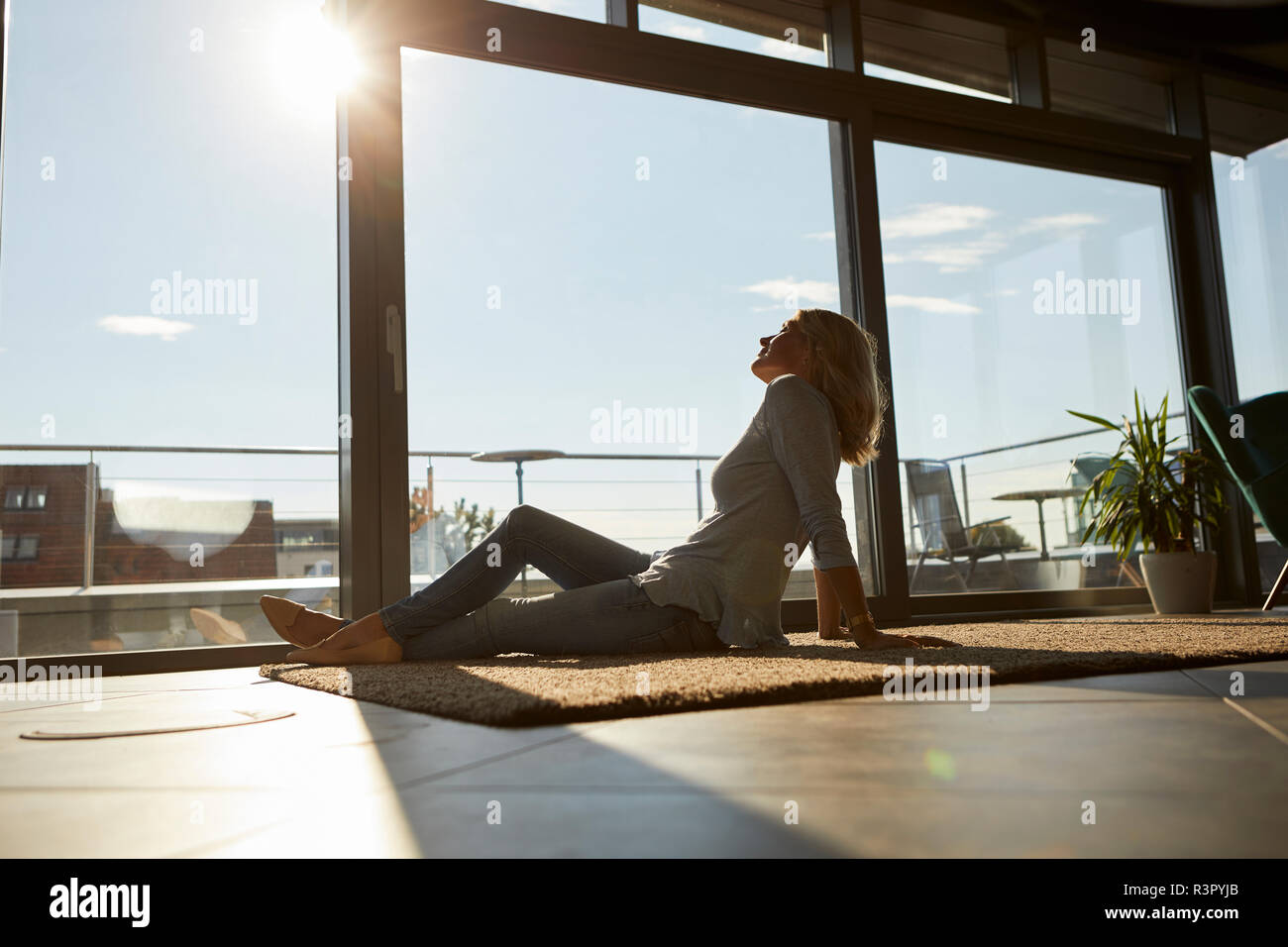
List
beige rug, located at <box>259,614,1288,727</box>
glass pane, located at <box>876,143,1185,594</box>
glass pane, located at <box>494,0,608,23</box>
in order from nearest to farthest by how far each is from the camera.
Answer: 1. beige rug, located at <box>259,614,1288,727</box>
2. glass pane, located at <box>494,0,608,23</box>
3. glass pane, located at <box>876,143,1185,594</box>

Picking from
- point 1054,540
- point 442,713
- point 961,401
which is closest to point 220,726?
point 442,713

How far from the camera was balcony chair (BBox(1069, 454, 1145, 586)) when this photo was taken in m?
4.12

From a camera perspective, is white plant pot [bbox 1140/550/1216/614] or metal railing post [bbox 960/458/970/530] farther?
metal railing post [bbox 960/458/970/530]

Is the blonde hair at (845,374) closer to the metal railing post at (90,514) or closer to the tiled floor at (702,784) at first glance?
the tiled floor at (702,784)

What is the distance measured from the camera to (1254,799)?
2.61ft

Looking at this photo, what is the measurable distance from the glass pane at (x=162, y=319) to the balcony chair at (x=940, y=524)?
2147mm

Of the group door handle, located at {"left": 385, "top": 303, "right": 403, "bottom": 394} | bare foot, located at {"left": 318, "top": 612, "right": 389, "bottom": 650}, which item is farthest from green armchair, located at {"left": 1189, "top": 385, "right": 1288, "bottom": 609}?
bare foot, located at {"left": 318, "top": 612, "right": 389, "bottom": 650}

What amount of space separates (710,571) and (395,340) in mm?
1393

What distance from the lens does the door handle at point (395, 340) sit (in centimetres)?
297

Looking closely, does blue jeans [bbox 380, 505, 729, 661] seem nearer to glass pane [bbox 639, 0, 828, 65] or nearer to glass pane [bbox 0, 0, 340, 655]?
glass pane [bbox 0, 0, 340, 655]

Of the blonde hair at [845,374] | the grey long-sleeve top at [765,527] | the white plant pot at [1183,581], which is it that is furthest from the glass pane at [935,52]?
the grey long-sleeve top at [765,527]

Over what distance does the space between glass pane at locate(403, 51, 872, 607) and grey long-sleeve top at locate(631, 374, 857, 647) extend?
1.20 m
